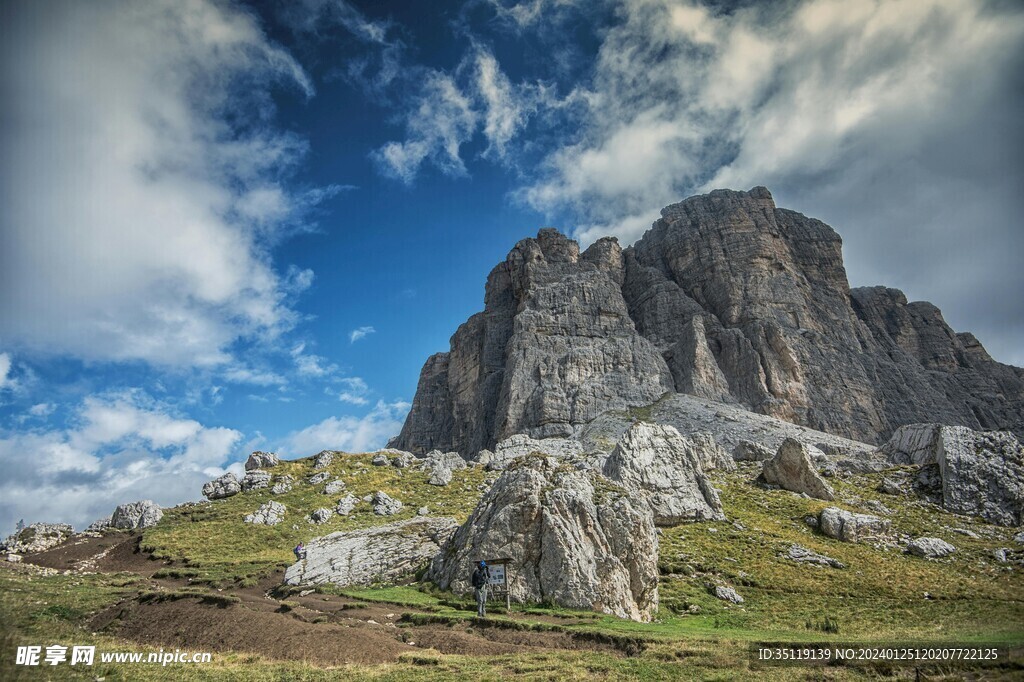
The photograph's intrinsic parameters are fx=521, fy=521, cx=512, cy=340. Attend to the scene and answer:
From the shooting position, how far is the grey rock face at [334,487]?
57844 mm

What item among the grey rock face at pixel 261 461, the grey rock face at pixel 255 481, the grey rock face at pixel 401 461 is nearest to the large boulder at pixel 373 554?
the grey rock face at pixel 255 481

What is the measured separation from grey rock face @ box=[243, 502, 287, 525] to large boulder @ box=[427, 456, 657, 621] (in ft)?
84.4

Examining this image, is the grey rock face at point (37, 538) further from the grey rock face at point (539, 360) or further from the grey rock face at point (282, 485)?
the grey rock face at point (539, 360)

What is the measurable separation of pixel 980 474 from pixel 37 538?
86.4 m

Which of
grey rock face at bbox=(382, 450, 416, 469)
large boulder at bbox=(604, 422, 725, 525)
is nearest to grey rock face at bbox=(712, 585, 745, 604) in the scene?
large boulder at bbox=(604, 422, 725, 525)

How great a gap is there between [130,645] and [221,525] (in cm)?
3443

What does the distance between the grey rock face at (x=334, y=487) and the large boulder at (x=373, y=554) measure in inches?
794

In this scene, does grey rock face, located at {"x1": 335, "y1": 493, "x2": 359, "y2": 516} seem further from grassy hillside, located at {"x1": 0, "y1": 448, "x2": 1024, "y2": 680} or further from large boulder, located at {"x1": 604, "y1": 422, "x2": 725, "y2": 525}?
large boulder, located at {"x1": 604, "y1": 422, "x2": 725, "y2": 525}

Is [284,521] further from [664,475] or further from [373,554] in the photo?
[664,475]

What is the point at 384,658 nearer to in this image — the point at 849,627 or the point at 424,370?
the point at 849,627

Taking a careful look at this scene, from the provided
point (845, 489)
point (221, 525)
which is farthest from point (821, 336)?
Result: point (221, 525)

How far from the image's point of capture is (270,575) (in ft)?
114

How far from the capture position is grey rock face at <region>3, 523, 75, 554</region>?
4328 centimetres

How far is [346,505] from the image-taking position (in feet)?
175
